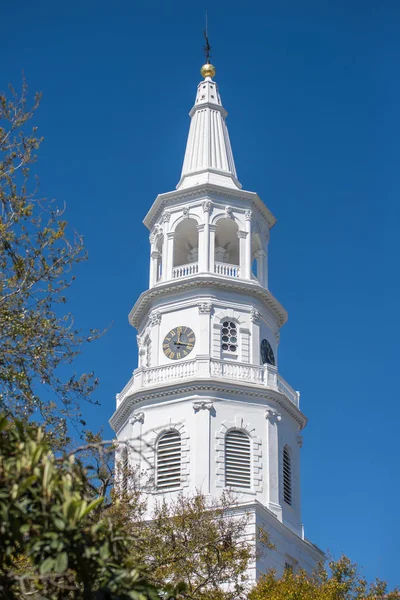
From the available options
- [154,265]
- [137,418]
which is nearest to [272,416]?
[137,418]

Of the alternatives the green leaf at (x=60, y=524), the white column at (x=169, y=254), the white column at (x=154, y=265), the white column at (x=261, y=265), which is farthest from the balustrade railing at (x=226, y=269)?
the green leaf at (x=60, y=524)

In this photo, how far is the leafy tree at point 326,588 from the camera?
110 ft

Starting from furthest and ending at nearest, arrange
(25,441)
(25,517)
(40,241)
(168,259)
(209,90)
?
(209,90) < (168,259) < (40,241) < (25,441) < (25,517)

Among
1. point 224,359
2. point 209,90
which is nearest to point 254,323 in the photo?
point 224,359

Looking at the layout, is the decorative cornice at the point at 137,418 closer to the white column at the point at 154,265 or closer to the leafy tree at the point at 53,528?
the white column at the point at 154,265

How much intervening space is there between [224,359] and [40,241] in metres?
26.7

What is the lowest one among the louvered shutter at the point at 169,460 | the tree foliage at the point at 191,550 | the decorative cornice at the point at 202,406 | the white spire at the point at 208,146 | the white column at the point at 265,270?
the tree foliage at the point at 191,550

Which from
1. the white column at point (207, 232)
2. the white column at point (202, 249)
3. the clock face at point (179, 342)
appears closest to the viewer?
the clock face at point (179, 342)

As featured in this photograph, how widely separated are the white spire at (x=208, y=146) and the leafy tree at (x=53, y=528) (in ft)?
137

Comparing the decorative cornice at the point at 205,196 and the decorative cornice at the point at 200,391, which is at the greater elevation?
the decorative cornice at the point at 205,196

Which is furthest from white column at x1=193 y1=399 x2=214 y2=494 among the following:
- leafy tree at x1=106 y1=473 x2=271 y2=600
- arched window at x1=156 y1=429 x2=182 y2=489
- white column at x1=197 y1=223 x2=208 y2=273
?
leafy tree at x1=106 y1=473 x2=271 y2=600

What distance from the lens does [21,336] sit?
2027 cm

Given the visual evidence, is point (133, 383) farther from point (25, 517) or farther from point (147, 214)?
point (25, 517)

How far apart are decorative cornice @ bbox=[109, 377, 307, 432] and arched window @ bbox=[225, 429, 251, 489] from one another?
1.92 metres
